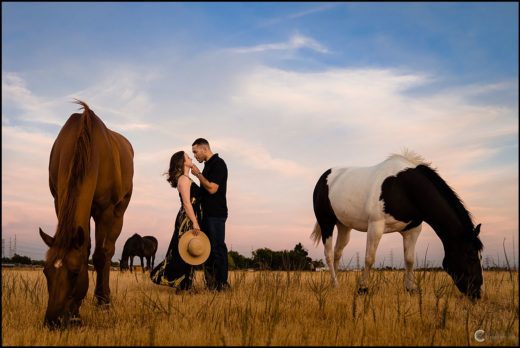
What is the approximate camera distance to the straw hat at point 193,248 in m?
7.88

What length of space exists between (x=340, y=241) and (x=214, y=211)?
3.52 metres

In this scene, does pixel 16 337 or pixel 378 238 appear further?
pixel 378 238

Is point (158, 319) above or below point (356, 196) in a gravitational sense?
below

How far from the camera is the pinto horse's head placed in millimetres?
7668

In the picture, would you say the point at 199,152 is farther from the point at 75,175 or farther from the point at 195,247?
the point at 75,175

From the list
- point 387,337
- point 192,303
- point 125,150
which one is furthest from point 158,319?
point 125,150

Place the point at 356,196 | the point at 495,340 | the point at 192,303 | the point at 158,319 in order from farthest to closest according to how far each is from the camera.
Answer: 1. the point at 356,196
2. the point at 192,303
3. the point at 158,319
4. the point at 495,340

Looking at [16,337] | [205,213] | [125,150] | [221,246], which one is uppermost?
[125,150]

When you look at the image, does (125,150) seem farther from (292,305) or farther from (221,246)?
(292,305)

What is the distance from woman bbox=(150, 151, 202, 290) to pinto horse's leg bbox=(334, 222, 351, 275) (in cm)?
358

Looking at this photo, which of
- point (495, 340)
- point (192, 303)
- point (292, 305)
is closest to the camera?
point (495, 340)

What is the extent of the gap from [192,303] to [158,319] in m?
1.18

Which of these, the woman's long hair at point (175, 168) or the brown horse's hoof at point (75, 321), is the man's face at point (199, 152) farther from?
the brown horse's hoof at point (75, 321)

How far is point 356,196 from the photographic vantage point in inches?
372
